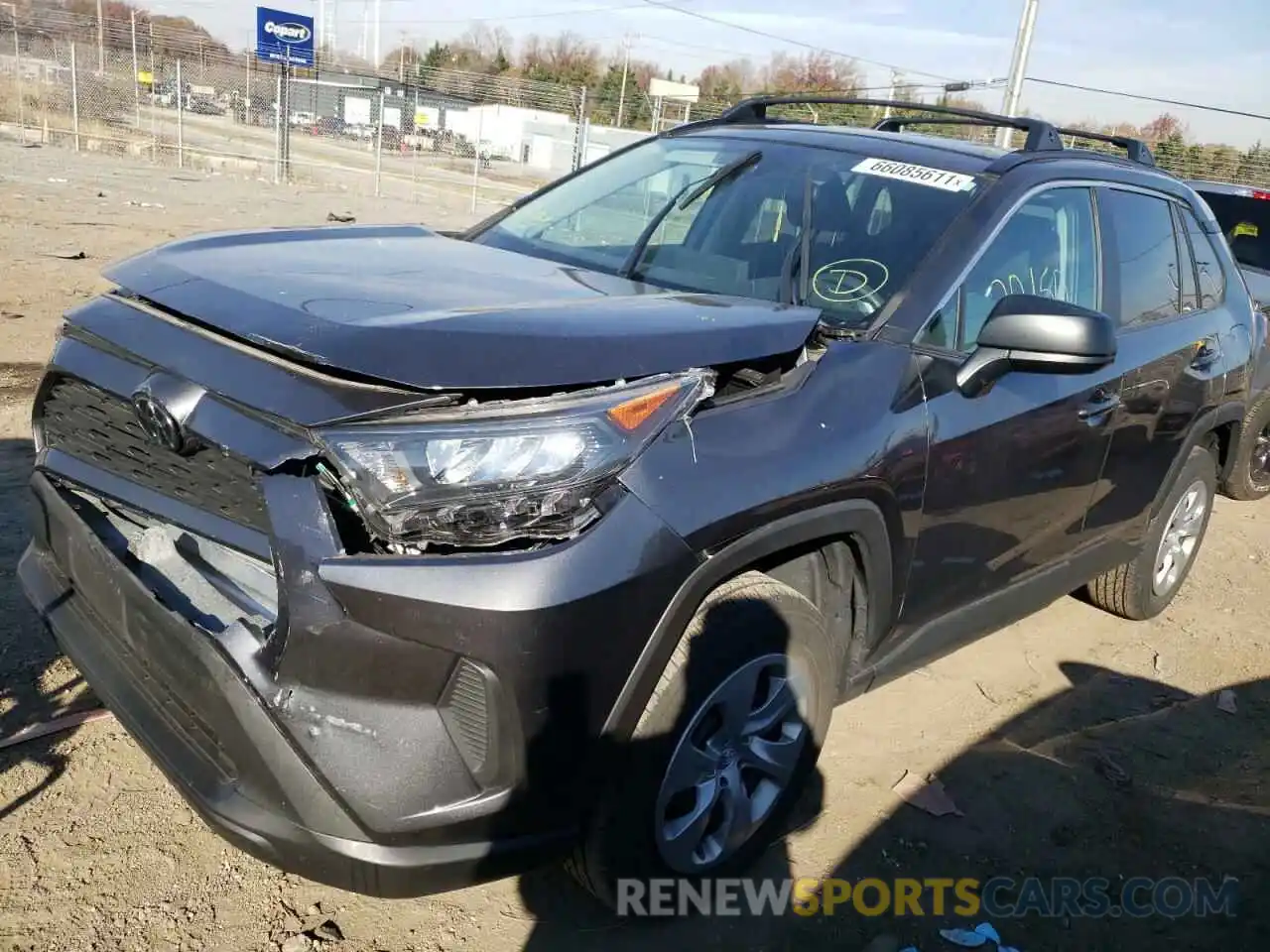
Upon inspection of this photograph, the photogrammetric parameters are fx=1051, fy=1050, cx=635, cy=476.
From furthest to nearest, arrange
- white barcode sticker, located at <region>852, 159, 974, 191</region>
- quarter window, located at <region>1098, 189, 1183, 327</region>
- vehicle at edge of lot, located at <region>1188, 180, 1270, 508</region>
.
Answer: vehicle at edge of lot, located at <region>1188, 180, 1270, 508</region>, quarter window, located at <region>1098, 189, 1183, 327</region>, white barcode sticker, located at <region>852, 159, 974, 191</region>

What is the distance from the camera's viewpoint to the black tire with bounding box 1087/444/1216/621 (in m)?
4.42

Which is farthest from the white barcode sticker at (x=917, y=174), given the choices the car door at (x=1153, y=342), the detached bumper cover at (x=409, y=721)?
the detached bumper cover at (x=409, y=721)

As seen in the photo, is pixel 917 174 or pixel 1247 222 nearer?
pixel 917 174

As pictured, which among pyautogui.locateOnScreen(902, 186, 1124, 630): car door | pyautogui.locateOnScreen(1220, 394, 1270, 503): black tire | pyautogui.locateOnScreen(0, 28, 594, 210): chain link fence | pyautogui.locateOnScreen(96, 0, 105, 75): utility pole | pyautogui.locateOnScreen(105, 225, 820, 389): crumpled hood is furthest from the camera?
pyautogui.locateOnScreen(96, 0, 105, 75): utility pole

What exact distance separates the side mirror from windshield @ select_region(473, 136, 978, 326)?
1.00 ft

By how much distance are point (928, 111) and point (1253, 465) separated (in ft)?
14.7

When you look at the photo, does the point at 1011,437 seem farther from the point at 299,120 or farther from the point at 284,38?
the point at 299,120

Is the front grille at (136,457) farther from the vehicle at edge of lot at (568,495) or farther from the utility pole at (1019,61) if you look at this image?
the utility pole at (1019,61)

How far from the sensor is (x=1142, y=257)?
155 inches

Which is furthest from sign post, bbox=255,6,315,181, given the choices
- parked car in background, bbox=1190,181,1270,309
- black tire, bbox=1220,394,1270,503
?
black tire, bbox=1220,394,1270,503

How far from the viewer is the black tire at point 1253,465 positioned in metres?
6.40

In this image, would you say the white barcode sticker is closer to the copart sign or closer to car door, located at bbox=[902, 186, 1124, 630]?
A: car door, located at bbox=[902, 186, 1124, 630]

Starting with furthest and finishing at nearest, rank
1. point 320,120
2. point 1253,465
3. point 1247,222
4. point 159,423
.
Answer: point 320,120 → point 1247,222 → point 1253,465 → point 159,423

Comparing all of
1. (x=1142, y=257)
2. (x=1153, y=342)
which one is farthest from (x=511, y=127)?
(x=1153, y=342)
